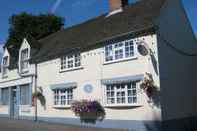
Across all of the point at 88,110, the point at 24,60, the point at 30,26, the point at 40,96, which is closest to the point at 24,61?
the point at 24,60

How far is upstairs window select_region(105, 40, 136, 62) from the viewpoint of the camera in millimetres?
15266

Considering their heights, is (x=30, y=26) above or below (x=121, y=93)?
above

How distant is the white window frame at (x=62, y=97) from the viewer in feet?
61.5

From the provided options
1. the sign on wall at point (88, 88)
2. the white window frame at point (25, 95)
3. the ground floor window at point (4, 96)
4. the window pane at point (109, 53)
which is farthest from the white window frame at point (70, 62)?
the ground floor window at point (4, 96)

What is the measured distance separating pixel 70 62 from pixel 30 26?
20.1m

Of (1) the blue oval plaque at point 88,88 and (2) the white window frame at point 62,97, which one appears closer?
(1) the blue oval plaque at point 88,88

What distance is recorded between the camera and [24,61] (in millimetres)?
24000

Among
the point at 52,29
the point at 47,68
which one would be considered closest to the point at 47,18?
the point at 52,29

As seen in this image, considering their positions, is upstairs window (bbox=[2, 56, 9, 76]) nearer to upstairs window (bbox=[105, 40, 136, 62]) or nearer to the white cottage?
the white cottage

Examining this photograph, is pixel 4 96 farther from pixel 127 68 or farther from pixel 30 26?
pixel 127 68

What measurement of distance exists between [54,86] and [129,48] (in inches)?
278

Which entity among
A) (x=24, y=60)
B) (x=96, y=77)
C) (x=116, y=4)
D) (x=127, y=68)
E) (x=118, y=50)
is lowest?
(x=96, y=77)

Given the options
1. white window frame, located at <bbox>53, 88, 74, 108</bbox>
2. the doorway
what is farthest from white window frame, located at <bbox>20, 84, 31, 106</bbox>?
white window frame, located at <bbox>53, 88, 74, 108</bbox>

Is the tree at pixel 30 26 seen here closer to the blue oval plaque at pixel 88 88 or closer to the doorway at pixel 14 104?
the doorway at pixel 14 104
